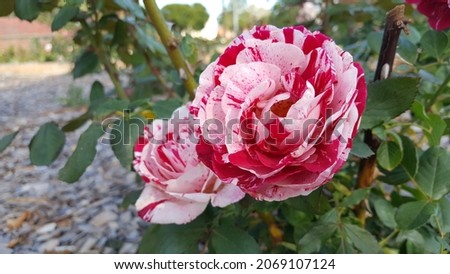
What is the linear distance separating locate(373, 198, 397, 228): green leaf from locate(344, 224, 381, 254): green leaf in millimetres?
59

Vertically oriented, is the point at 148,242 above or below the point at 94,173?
above

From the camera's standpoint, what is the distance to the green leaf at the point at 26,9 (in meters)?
0.64

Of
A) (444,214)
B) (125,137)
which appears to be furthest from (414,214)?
(125,137)

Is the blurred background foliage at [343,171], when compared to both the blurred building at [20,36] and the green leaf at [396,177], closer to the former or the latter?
the green leaf at [396,177]

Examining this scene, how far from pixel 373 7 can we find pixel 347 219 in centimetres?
57

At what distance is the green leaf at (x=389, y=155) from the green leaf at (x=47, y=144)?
0.48 metres

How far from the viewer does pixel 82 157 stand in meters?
0.60

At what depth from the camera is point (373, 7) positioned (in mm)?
1000

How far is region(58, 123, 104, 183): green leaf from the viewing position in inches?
23.2

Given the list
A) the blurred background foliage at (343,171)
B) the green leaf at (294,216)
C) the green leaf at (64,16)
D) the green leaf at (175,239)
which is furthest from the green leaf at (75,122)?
the green leaf at (294,216)

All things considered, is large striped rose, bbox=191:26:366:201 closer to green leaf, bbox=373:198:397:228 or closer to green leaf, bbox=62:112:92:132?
green leaf, bbox=373:198:397:228

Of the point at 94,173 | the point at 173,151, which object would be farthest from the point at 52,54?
the point at 173,151

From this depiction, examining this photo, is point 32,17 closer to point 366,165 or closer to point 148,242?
point 148,242

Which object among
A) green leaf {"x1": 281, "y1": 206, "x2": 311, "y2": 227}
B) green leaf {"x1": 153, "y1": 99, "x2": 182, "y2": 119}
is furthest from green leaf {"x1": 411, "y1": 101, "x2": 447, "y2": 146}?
green leaf {"x1": 153, "y1": 99, "x2": 182, "y2": 119}
